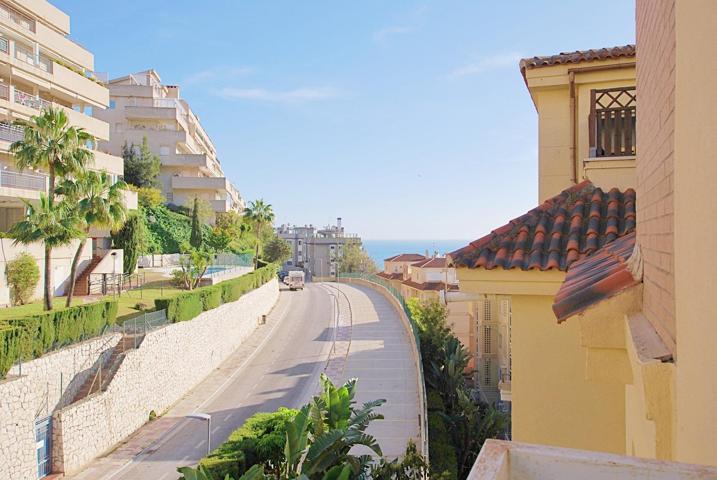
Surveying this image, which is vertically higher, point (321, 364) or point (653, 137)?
point (653, 137)

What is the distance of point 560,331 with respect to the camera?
23.5 ft

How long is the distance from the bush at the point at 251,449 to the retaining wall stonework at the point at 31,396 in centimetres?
568

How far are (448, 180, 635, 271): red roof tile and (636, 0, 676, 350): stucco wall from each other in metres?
2.47

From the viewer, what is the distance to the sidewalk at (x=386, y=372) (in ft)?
71.6

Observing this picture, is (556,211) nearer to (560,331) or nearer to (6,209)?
(560,331)

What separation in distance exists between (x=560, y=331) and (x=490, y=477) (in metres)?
5.72

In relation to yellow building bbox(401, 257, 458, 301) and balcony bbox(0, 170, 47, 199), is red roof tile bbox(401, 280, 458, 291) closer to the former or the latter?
yellow building bbox(401, 257, 458, 301)

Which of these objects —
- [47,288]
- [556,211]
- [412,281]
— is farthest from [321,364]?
[412,281]

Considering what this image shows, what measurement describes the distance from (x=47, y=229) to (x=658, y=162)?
27819mm

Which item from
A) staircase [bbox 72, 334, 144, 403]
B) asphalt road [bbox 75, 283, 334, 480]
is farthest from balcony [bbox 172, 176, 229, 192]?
staircase [bbox 72, 334, 144, 403]

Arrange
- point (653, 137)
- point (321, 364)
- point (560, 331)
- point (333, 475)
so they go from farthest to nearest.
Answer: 1. point (321, 364)
2. point (333, 475)
3. point (560, 331)
4. point (653, 137)

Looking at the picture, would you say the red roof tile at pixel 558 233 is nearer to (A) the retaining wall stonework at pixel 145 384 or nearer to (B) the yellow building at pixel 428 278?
(A) the retaining wall stonework at pixel 145 384

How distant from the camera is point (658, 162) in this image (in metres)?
3.69

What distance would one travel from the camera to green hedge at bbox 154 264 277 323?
2820cm
